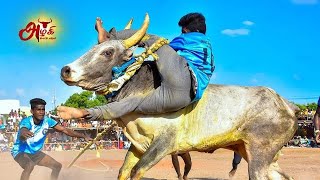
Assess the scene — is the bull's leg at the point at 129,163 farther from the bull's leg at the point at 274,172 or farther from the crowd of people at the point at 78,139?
the crowd of people at the point at 78,139

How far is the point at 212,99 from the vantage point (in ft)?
22.8

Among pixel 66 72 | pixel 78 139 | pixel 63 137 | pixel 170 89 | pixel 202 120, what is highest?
pixel 66 72

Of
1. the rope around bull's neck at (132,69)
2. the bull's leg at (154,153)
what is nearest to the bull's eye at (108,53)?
the rope around bull's neck at (132,69)

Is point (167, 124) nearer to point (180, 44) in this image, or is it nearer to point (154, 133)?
point (154, 133)

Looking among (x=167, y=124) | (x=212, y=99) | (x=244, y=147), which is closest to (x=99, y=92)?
(x=167, y=124)

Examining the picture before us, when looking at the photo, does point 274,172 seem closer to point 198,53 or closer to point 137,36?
point 198,53

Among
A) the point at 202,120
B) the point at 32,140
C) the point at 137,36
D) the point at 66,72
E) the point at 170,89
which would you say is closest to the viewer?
the point at 66,72

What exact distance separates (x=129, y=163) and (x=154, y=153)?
614 mm

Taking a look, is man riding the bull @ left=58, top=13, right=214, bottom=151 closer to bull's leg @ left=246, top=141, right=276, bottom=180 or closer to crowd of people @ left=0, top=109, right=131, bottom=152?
bull's leg @ left=246, top=141, right=276, bottom=180

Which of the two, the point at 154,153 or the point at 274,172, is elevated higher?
the point at 154,153

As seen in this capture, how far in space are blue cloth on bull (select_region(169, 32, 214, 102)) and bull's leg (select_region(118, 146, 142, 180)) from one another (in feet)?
3.47

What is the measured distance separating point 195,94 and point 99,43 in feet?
4.27

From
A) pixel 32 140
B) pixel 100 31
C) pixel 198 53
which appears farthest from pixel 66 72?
pixel 32 140

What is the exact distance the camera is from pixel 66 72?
6.11m
